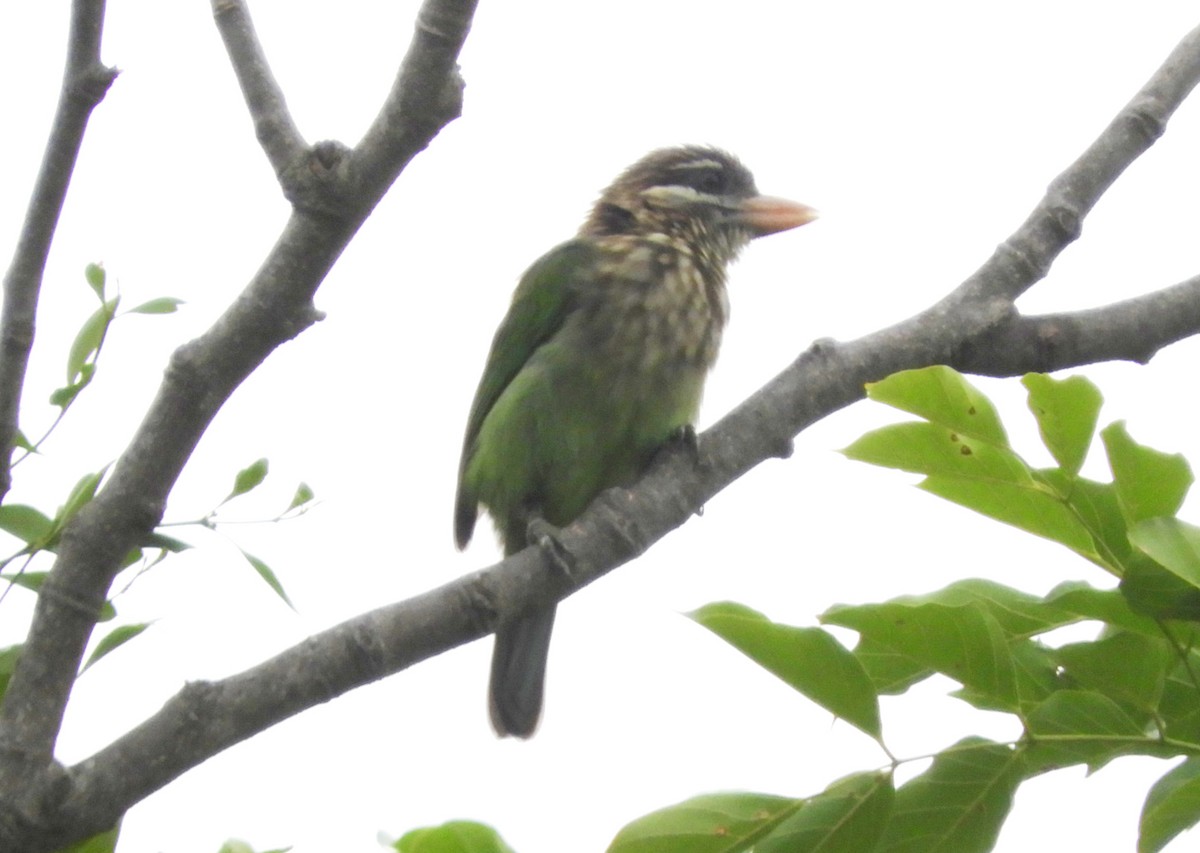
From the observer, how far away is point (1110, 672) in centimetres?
151

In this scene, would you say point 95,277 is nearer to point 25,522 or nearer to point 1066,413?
point 25,522

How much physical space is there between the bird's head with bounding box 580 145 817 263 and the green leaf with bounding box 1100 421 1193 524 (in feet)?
8.85

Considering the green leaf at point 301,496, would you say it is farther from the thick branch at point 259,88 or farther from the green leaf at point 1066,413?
the green leaf at point 1066,413

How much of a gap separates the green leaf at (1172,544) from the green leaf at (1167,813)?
0.22 meters

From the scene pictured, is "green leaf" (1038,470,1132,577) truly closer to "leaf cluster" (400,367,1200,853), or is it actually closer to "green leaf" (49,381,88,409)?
"leaf cluster" (400,367,1200,853)

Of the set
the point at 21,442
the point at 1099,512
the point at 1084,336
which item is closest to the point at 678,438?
the point at 1084,336

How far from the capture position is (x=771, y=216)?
4453mm

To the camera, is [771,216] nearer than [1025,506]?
No

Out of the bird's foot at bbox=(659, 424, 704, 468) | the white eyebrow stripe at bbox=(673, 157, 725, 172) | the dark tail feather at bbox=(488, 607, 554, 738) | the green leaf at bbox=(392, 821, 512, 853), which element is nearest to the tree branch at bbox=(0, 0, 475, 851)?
the green leaf at bbox=(392, 821, 512, 853)

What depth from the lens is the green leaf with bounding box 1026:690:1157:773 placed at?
1470 mm

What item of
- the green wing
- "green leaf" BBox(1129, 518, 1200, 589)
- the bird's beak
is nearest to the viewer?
"green leaf" BBox(1129, 518, 1200, 589)

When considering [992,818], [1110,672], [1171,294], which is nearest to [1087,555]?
[1110,672]

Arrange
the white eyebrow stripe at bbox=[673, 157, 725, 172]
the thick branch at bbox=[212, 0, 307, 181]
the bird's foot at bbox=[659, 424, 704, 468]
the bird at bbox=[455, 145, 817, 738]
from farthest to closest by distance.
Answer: the white eyebrow stripe at bbox=[673, 157, 725, 172] → the bird at bbox=[455, 145, 817, 738] → the bird's foot at bbox=[659, 424, 704, 468] → the thick branch at bbox=[212, 0, 307, 181]

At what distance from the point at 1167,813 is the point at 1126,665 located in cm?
15
